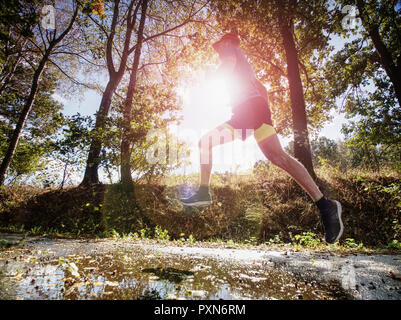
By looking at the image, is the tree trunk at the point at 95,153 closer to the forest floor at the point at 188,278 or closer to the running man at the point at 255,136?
the forest floor at the point at 188,278

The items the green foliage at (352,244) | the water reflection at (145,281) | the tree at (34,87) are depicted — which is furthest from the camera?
the tree at (34,87)

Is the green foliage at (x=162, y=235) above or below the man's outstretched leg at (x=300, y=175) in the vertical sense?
below

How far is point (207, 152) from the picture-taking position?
8.93ft

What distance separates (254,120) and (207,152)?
728 mm

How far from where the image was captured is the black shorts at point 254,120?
102 inches

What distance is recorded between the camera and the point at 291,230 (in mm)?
5766

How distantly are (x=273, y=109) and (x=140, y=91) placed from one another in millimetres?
7161

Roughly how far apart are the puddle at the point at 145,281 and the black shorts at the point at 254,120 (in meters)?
1.57

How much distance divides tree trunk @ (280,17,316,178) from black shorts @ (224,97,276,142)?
16.2 feet

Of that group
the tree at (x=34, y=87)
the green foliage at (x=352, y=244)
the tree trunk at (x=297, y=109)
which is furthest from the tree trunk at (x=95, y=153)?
the green foliage at (x=352, y=244)

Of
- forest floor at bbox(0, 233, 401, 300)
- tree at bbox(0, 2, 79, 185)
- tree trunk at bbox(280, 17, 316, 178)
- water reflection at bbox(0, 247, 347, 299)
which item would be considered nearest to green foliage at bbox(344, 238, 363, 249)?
forest floor at bbox(0, 233, 401, 300)

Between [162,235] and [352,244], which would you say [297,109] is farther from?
[162,235]
